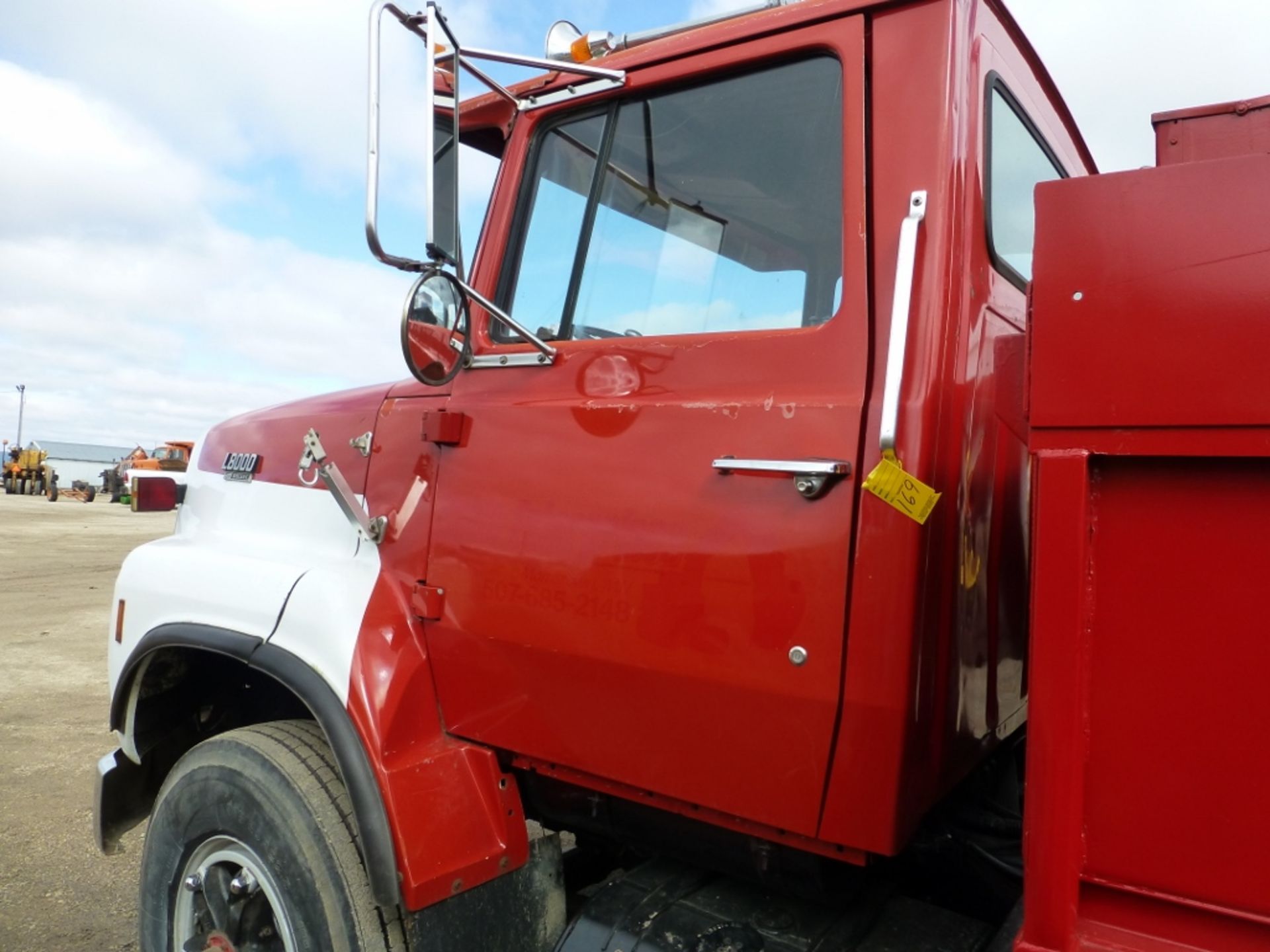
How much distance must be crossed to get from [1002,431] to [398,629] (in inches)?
51.0

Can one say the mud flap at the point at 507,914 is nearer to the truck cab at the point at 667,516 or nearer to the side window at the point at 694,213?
the truck cab at the point at 667,516

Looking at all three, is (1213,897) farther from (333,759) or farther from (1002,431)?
(333,759)

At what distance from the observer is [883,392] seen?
1.50 meters

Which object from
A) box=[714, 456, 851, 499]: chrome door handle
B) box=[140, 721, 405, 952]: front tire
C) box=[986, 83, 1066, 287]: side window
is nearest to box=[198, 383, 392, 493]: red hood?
box=[140, 721, 405, 952]: front tire

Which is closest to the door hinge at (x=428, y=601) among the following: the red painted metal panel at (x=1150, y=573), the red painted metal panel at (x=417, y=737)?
the red painted metal panel at (x=417, y=737)

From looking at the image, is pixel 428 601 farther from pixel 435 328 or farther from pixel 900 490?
pixel 900 490

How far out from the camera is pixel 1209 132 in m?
1.83

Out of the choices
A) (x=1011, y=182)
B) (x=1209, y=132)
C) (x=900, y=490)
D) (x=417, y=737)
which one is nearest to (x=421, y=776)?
(x=417, y=737)

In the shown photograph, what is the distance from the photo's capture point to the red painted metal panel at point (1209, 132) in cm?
179

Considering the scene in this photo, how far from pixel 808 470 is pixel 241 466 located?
71.6 inches

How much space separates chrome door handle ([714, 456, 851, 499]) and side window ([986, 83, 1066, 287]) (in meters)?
0.57

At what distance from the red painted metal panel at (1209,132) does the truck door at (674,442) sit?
0.66 meters

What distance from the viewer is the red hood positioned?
2.34 m

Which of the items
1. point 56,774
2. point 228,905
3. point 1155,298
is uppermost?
point 1155,298
